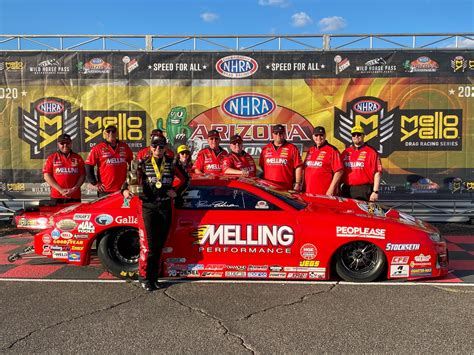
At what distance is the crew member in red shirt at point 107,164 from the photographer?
616 centimetres

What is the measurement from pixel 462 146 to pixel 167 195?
6090mm

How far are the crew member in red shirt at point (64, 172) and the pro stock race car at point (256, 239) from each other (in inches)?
60.8

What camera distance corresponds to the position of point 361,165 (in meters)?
5.97

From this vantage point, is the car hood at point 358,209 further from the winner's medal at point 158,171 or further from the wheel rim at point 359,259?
the winner's medal at point 158,171

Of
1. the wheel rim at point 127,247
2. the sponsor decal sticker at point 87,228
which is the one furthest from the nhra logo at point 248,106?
the sponsor decal sticker at point 87,228

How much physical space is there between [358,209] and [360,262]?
2.01 feet

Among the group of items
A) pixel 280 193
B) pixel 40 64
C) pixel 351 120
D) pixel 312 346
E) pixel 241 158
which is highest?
pixel 40 64

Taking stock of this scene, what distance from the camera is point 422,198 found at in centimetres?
781

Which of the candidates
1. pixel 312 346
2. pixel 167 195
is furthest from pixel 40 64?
pixel 312 346

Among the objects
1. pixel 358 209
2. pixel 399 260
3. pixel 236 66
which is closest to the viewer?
pixel 399 260

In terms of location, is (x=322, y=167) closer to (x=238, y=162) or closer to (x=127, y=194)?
(x=238, y=162)

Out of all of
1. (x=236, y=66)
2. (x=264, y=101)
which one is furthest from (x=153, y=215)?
(x=236, y=66)

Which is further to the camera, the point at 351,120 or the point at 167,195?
the point at 351,120

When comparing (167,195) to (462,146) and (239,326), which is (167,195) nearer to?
(239,326)
